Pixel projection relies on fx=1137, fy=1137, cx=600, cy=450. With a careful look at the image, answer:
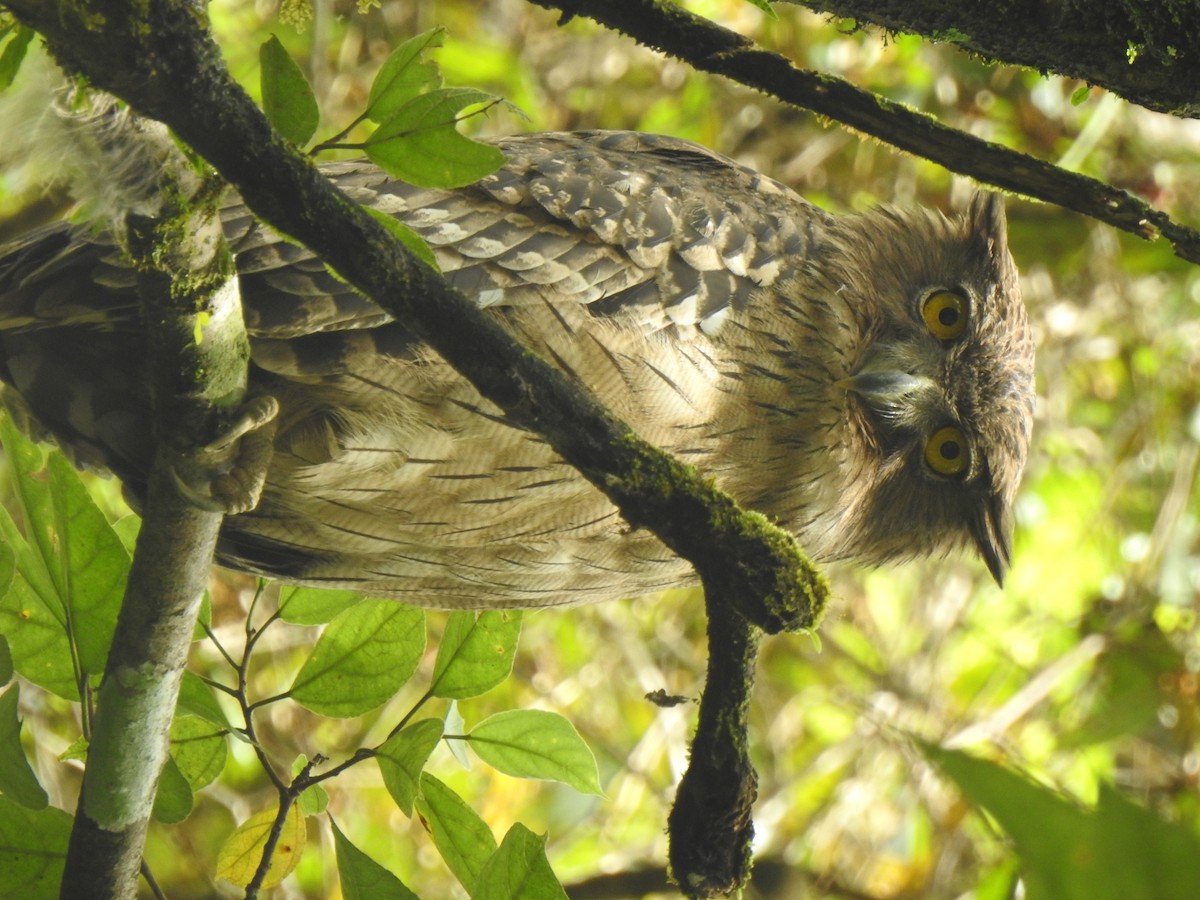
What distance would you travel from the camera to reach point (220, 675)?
4320 millimetres

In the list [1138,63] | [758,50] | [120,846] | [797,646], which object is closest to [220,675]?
[797,646]

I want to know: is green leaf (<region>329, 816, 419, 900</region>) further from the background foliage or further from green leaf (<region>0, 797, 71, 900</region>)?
the background foliage

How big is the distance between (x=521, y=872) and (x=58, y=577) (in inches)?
32.9

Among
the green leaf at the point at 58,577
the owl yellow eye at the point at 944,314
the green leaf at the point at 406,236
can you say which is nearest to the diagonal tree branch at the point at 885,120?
the green leaf at the point at 406,236

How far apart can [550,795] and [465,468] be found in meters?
3.12

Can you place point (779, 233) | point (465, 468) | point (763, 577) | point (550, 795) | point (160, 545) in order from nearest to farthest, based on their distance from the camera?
point (763, 577) < point (160, 545) < point (465, 468) < point (779, 233) < point (550, 795)

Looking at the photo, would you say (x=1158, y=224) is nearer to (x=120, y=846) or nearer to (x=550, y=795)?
(x=120, y=846)

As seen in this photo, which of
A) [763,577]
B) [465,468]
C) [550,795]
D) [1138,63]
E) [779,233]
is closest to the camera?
[763,577]

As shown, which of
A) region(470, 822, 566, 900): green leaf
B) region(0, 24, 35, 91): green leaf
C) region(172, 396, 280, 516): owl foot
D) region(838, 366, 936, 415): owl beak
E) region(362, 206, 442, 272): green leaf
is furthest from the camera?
region(838, 366, 936, 415): owl beak

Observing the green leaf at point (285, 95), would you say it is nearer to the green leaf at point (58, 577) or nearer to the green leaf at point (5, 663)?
the green leaf at point (58, 577)

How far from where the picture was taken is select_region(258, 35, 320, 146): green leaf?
3.76 ft

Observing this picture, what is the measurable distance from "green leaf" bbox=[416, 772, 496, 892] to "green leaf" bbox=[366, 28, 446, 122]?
994 mm

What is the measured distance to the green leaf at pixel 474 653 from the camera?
74.5 inches

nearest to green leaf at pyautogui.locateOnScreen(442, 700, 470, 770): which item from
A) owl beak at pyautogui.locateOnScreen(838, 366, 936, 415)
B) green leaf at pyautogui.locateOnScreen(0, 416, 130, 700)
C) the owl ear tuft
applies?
green leaf at pyautogui.locateOnScreen(0, 416, 130, 700)
